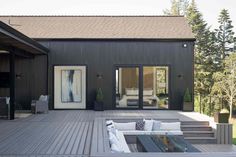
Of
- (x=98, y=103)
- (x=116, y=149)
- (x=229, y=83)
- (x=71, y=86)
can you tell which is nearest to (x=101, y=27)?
(x=71, y=86)

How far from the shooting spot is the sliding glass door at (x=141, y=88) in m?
14.3

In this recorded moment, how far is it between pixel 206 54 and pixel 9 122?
21.6 metres

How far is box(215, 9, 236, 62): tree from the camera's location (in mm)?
29797

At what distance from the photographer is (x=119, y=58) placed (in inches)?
571

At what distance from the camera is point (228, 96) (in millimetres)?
23938

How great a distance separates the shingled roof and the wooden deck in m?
4.38

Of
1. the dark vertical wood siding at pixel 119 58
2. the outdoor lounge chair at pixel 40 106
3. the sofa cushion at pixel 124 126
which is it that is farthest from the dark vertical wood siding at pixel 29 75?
the sofa cushion at pixel 124 126

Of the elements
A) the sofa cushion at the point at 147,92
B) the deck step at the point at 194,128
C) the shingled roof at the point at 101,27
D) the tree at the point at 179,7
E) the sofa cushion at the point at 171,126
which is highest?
the tree at the point at 179,7

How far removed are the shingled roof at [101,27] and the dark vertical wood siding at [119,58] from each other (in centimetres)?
35

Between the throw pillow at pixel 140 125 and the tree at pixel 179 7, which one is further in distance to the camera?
the tree at pixel 179 7

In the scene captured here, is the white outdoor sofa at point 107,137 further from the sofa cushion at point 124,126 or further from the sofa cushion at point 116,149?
the sofa cushion at point 124,126

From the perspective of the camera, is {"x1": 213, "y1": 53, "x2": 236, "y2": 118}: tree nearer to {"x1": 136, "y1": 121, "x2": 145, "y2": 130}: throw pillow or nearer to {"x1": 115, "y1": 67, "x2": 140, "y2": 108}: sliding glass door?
{"x1": 115, "y1": 67, "x2": 140, "y2": 108}: sliding glass door

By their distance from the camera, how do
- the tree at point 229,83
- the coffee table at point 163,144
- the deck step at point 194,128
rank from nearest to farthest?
the coffee table at point 163,144, the deck step at point 194,128, the tree at point 229,83

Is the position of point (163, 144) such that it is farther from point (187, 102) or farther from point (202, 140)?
point (187, 102)
